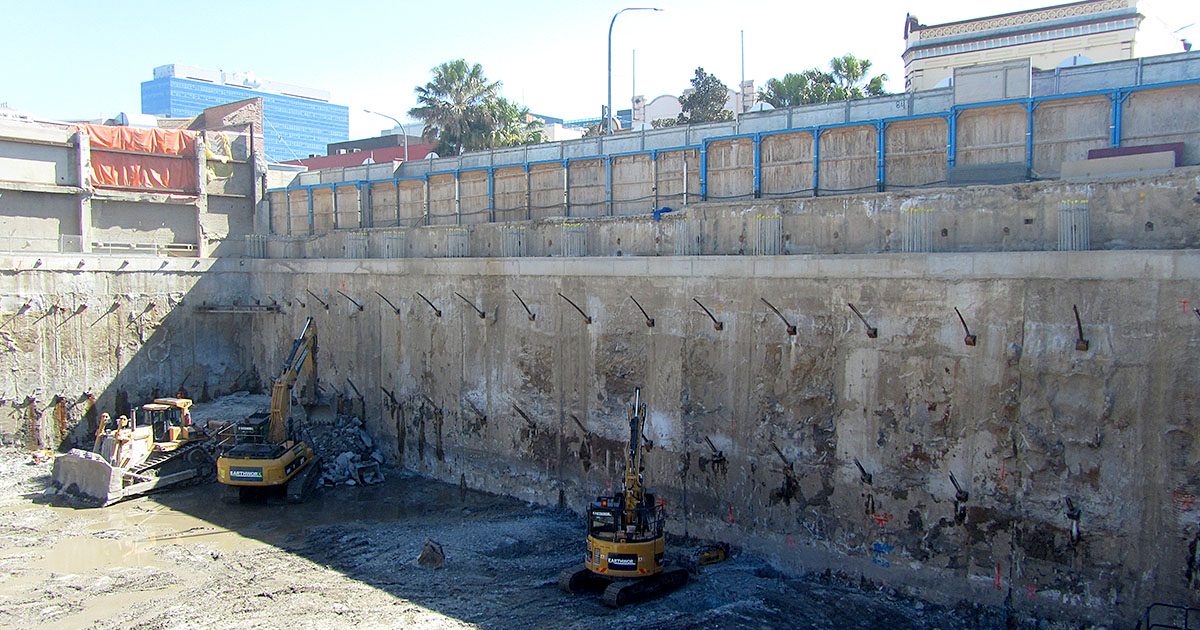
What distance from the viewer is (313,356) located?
932 inches

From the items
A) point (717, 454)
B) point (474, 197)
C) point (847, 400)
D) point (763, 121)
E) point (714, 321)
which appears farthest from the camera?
point (474, 197)

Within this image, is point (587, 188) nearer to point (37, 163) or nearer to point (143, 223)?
point (143, 223)

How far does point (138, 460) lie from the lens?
2153cm

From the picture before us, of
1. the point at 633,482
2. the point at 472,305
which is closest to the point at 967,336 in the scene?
the point at 633,482

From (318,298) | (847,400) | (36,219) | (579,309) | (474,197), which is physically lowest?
(847,400)

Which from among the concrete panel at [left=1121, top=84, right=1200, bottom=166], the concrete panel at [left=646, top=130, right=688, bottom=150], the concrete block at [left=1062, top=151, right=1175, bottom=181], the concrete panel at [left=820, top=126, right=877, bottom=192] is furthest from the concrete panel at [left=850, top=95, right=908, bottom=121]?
the concrete block at [left=1062, top=151, right=1175, bottom=181]

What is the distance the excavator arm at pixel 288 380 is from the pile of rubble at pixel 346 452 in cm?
180

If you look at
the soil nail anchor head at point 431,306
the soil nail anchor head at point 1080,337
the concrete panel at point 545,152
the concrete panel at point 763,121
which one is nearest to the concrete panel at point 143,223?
the soil nail anchor head at point 431,306

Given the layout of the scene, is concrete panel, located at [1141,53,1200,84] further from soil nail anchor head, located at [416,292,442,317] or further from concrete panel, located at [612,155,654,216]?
soil nail anchor head, located at [416,292,442,317]

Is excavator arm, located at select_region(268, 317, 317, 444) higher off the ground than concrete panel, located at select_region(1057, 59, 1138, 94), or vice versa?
concrete panel, located at select_region(1057, 59, 1138, 94)

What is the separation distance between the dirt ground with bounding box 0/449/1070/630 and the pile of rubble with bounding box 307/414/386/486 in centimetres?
104

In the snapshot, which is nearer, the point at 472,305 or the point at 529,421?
the point at 529,421

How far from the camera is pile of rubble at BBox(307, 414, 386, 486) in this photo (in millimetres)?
22844

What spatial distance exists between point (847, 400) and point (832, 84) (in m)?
23.6
